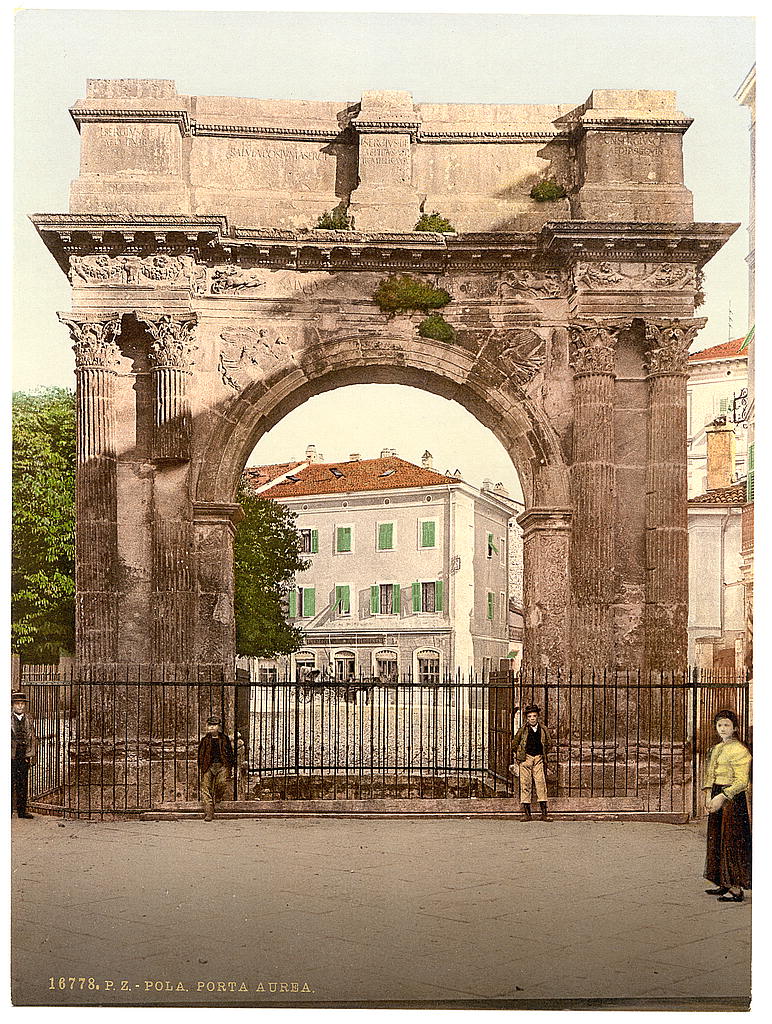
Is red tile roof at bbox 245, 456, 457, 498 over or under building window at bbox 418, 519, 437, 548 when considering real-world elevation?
over

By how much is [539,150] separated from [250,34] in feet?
10.6

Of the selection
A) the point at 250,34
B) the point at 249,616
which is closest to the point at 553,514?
the point at 250,34


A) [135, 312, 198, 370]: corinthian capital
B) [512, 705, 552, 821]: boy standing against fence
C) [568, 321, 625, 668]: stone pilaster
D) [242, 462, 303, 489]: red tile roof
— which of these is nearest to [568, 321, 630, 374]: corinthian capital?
[568, 321, 625, 668]: stone pilaster

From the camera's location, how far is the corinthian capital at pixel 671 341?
12.6 meters

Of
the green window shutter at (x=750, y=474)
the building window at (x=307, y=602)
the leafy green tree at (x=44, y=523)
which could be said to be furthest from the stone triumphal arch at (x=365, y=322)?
the building window at (x=307, y=602)

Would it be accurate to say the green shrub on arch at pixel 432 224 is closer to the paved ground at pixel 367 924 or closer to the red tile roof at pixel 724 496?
the red tile roof at pixel 724 496

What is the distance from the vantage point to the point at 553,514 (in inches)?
497

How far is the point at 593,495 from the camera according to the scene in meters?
A: 12.5

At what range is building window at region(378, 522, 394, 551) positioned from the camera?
688 inches

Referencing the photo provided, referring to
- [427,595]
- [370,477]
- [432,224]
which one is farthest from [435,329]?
[427,595]

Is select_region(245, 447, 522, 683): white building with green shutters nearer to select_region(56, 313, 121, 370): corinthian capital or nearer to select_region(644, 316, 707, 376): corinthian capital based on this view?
select_region(644, 316, 707, 376): corinthian capital

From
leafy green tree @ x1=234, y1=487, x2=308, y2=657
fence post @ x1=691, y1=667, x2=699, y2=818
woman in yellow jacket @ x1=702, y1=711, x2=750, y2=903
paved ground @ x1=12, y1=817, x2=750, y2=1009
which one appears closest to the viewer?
paved ground @ x1=12, y1=817, x2=750, y2=1009

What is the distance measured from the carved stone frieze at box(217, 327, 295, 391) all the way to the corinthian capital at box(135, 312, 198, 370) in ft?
1.31

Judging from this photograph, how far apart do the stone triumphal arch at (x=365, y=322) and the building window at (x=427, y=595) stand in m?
4.76
